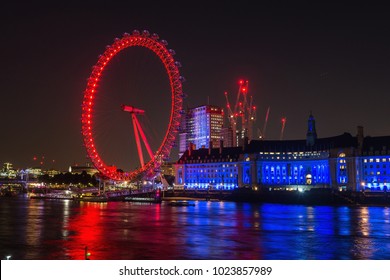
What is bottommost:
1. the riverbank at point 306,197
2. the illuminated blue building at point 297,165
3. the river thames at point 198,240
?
the river thames at point 198,240

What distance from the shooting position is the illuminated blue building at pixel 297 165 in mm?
102812

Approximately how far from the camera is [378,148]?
10300 centimetres

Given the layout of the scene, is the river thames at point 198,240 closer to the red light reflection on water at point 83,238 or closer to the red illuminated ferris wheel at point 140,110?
the red light reflection on water at point 83,238

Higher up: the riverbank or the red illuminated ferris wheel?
the red illuminated ferris wheel

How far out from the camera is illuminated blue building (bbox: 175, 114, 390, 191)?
102812 mm

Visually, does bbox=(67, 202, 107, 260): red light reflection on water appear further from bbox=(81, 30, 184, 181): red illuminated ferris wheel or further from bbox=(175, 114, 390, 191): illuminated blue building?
bbox=(175, 114, 390, 191): illuminated blue building

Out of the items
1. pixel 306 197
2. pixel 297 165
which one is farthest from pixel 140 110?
pixel 297 165

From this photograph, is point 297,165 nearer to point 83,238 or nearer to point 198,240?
point 198,240

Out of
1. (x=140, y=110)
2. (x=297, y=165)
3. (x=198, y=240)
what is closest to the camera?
(x=198, y=240)

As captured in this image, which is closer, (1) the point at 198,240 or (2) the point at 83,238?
(1) the point at 198,240

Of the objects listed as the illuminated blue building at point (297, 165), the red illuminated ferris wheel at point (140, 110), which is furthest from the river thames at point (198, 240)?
the illuminated blue building at point (297, 165)

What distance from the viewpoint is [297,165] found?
122 m

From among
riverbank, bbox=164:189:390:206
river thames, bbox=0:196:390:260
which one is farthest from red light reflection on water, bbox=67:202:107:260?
riverbank, bbox=164:189:390:206
